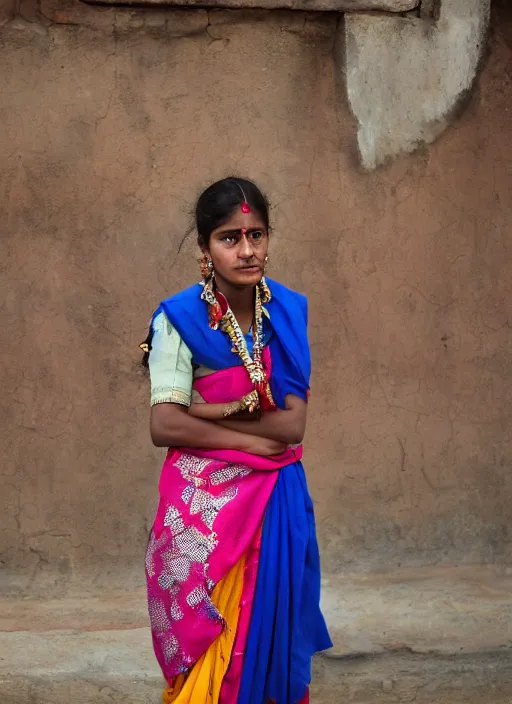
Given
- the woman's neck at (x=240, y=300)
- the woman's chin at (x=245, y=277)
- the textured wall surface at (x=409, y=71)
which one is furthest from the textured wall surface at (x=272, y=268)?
the woman's chin at (x=245, y=277)

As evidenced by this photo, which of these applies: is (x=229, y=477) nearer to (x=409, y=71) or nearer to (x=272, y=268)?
(x=272, y=268)

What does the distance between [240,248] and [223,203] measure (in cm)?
13

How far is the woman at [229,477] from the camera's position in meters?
3.36

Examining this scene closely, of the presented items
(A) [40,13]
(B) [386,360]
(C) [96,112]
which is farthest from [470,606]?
(A) [40,13]

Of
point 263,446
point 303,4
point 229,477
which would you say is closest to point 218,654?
point 229,477

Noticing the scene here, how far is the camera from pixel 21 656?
4.79 meters

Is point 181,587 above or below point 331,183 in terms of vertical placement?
below

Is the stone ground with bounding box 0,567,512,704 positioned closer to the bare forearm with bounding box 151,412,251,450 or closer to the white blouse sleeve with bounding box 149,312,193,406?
the bare forearm with bounding box 151,412,251,450

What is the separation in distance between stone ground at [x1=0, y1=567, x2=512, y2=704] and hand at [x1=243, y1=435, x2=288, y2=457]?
5.16ft

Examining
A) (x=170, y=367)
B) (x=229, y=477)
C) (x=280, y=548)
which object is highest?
(x=170, y=367)

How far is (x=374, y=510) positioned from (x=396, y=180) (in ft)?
4.96

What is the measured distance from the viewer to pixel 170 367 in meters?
3.33

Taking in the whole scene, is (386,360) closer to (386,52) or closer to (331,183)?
(331,183)

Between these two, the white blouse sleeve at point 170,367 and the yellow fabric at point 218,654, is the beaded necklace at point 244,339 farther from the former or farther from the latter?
the yellow fabric at point 218,654
